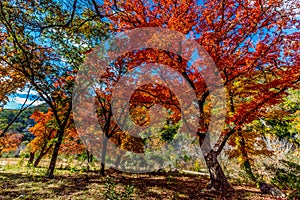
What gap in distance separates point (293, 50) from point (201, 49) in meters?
3.28

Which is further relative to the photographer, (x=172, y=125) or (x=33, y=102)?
(x=172, y=125)

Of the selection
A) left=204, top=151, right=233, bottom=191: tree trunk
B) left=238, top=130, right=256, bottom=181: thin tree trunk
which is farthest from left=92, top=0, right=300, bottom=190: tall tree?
left=238, top=130, right=256, bottom=181: thin tree trunk

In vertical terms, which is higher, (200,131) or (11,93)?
(11,93)

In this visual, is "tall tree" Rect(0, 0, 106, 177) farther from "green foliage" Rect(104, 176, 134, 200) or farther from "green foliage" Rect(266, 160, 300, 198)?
"green foliage" Rect(266, 160, 300, 198)

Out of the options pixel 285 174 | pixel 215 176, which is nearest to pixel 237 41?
pixel 215 176

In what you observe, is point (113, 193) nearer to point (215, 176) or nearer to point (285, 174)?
point (215, 176)

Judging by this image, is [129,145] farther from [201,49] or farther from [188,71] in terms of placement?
[201,49]

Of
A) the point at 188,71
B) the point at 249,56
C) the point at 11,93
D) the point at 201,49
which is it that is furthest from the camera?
the point at 11,93

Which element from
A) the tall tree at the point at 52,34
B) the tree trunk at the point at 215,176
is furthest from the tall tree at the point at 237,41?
the tall tree at the point at 52,34

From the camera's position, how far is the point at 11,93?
11.0m

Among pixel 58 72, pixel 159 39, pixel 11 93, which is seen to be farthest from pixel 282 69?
pixel 11 93

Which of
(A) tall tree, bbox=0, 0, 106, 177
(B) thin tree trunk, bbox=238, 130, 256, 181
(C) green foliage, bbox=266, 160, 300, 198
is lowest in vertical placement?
(C) green foliage, bbox=266, 160, 300, 198

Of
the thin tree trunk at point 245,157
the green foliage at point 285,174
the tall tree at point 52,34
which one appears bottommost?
the green foliage at point 285,174

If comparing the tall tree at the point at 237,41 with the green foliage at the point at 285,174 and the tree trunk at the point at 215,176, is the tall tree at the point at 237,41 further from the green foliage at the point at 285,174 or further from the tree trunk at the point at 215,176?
the green foliage at the point at 285,174
